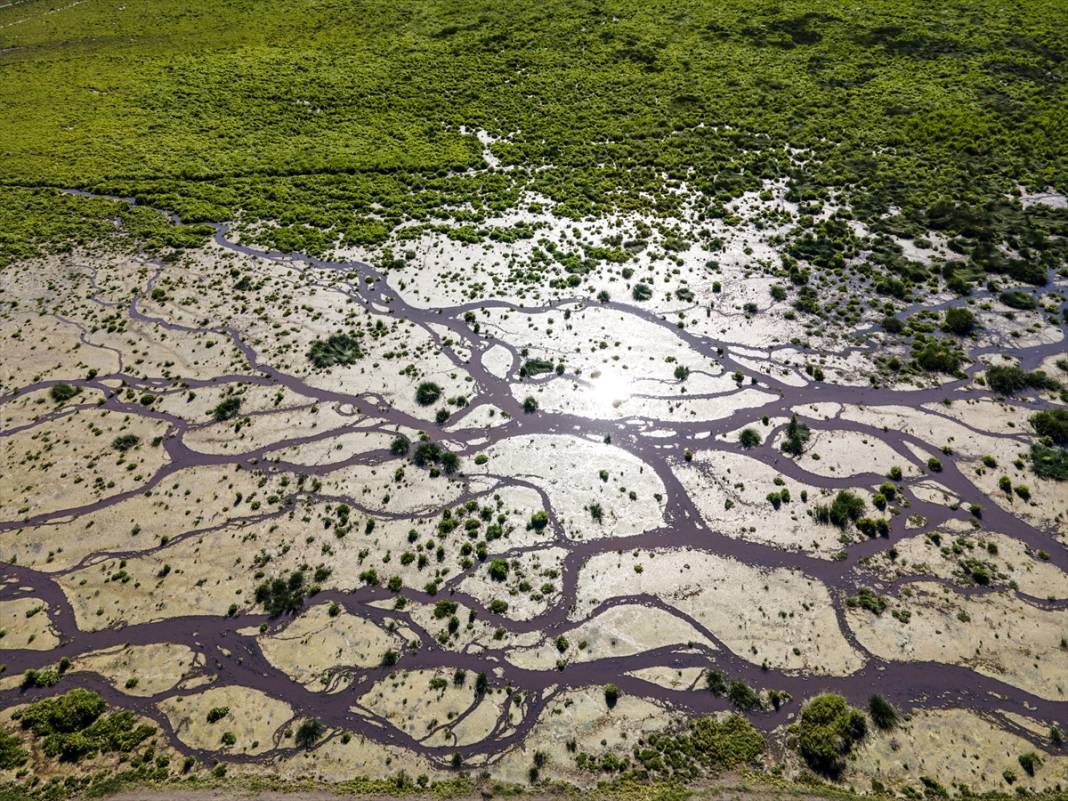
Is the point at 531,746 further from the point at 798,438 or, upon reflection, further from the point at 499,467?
the point at 798,438

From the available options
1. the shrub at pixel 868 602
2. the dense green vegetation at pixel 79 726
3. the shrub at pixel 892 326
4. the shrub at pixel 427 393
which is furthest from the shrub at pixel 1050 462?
the dense green vegetation at pixel 79 726

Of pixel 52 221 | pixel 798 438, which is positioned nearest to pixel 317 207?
pixel 52 221

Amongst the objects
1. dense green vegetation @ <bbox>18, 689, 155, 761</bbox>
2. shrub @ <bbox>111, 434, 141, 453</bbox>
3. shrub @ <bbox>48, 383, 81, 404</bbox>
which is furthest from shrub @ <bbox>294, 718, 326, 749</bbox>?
shrub @ <bbox>48, 383, 81, 404</bbox>

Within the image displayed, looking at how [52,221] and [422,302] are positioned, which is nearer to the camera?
[422,302]

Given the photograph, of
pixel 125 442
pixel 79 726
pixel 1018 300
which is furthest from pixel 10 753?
pixel 1018 300

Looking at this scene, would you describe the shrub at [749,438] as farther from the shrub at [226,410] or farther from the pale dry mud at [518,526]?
the shrub at [226,410]

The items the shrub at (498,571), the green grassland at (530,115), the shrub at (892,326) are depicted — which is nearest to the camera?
the shrub at (498,571)
